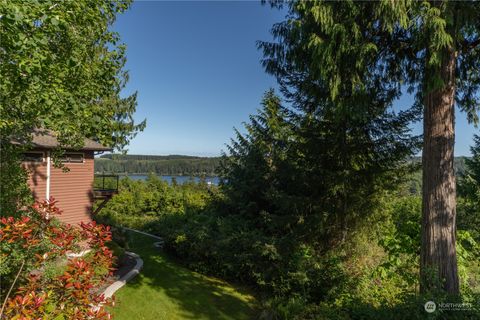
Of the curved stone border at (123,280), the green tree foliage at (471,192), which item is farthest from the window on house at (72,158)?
the green tree foliage at (471,192)

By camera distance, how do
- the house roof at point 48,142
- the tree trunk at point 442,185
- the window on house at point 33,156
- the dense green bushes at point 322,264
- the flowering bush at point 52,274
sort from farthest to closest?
the window on house at point 33,156, the house roof at point 48,142, the dense green bushes at point 322,264, the tree trunk at point 442,185, the flowering bush at point 52,274

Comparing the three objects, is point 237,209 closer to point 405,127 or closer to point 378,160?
point 378,160

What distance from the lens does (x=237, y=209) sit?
436 inches

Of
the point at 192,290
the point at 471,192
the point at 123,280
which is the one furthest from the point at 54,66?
the point at 471,192

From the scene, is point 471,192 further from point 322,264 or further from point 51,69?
point 51,69

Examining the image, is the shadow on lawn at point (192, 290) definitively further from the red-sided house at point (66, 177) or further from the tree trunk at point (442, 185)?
the tree trunk at point (442, 185)

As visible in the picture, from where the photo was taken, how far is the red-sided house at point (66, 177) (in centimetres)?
1093

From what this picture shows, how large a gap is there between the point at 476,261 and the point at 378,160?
25.3 feet

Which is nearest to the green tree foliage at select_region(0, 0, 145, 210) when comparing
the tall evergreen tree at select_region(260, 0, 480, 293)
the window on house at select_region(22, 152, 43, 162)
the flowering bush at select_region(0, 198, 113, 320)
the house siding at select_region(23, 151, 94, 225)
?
the flowering bush at select_region(0, 198, 113, 320)

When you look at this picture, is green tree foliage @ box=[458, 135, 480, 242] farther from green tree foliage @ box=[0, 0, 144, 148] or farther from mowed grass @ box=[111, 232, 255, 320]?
green tree foliage @ box=[0, 0, 144, 148]

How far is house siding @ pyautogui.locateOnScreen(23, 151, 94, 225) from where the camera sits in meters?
11.2

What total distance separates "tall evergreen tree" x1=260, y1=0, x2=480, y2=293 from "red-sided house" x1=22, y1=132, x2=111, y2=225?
9705 millimetres

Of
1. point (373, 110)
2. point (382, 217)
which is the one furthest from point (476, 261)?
point (373, 110)

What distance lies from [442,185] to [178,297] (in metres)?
7.00
